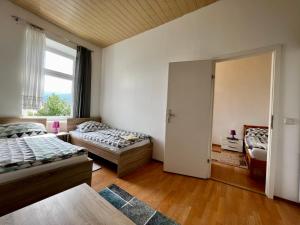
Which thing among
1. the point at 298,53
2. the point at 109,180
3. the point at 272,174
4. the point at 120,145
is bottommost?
the point at 109,180

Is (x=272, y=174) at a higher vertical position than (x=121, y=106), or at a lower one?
lower

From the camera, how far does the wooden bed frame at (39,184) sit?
122 cm

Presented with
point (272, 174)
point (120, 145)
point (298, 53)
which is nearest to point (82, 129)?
point (120, 145)

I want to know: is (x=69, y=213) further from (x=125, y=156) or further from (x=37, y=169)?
(x=125, y=156)

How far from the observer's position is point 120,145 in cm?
235

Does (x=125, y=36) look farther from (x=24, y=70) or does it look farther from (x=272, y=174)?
(x=272, y=174)

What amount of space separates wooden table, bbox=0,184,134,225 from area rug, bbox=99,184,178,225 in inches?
26.7

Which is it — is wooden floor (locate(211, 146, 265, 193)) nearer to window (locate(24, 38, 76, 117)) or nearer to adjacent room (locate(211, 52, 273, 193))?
adjacent room (locate(211, 52, 273, 193))

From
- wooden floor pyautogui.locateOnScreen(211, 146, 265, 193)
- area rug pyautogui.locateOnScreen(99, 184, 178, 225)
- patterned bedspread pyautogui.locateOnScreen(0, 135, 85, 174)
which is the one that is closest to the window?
patterned bedspread pyautogui.locateOnScreen(0, 135, 85, 174)

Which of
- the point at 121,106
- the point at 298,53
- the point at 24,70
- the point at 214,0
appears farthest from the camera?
the point at 121,106

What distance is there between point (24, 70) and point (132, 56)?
84.3 inches

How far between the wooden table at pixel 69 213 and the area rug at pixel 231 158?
9.39 ft

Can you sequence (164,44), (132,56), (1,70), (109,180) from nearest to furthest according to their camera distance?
(109,180)
(1,70)
(164,44)
(132,56)

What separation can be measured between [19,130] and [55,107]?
1.17 metres
